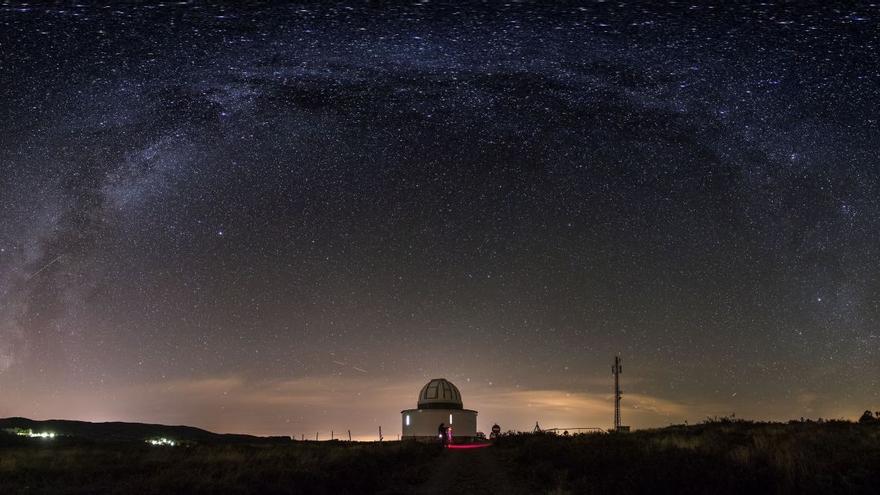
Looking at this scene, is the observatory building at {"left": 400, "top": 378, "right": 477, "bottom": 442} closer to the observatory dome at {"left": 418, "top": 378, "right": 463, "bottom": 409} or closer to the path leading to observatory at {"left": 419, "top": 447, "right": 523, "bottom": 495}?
the observatory dome at {"left": 418, "top": 378, "right": 463, "bottom": 409}

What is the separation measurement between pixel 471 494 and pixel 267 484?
3936mm

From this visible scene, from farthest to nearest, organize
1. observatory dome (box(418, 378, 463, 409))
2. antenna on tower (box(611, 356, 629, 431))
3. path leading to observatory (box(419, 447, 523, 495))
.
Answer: observatory dome (box(418, 378, 463, 409))
antenna on tower (box(611, 356, 629, 431))
path leading to observatory (box(419, 447, 523, 495))

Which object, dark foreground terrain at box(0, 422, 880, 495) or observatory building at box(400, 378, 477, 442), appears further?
observatory building at box(400, 378, 477, 442)

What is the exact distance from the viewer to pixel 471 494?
1188 centimetres

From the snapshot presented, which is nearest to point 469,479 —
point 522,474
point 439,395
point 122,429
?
point 522,474

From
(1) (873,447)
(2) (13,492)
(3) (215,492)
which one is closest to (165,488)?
(3) (215,492)

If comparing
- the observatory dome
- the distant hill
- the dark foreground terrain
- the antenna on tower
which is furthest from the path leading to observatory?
the distant hill

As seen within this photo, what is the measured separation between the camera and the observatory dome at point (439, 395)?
53.1 m

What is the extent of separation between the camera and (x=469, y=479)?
1461 cm

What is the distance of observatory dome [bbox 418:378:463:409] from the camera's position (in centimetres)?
5309

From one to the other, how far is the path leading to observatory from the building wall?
32.0m

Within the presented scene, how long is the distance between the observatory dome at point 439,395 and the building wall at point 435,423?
131 centimetres

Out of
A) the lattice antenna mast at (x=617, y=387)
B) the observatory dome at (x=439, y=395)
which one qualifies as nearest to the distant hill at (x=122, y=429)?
the observatory dome at (x=439, y=395)

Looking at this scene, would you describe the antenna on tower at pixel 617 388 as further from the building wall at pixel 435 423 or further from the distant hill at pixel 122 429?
the distant hill at pixel 122 429
